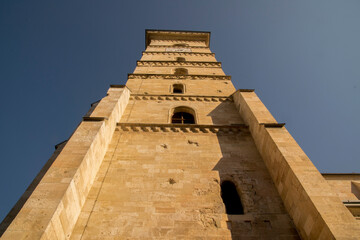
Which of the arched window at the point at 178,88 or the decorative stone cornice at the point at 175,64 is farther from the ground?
the decorative stone cornice at the point at 175,64

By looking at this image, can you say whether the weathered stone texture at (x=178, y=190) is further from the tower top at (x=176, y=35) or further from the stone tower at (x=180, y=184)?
the tower top at (x=176, y=35)

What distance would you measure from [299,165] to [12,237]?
18.1ft

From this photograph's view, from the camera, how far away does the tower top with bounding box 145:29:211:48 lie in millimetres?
24922

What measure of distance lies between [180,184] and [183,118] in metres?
4.24

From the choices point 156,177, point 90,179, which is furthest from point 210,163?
point 90,179

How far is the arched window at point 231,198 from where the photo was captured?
5727 mm

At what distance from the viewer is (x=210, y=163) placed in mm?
6773

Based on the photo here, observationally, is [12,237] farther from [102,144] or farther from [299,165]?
[299,165]

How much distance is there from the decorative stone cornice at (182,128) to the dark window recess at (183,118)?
1.20 meters

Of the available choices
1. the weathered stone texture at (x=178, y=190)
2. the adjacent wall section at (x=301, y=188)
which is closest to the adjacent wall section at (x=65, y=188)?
the weathered stone texture at (x=178, y=190)

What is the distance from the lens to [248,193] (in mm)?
5812

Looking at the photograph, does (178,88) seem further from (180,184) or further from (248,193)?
(248,193)

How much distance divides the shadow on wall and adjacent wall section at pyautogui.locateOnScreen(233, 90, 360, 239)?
196mm

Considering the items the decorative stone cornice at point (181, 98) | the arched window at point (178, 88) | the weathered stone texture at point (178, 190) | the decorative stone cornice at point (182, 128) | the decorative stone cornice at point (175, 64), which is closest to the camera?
the weathered stone texture at point (178, 190)
